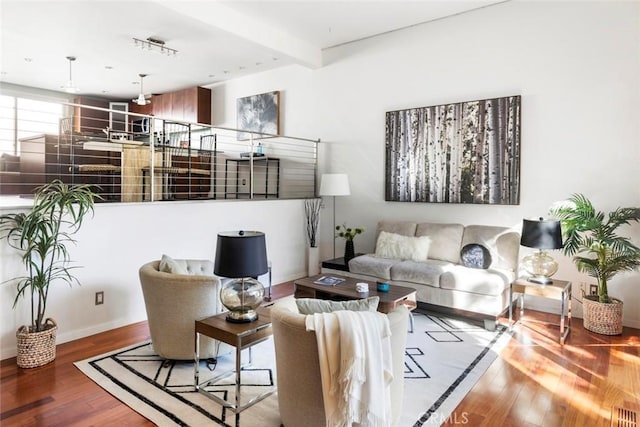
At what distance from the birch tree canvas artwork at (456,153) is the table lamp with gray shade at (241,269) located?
128 inches

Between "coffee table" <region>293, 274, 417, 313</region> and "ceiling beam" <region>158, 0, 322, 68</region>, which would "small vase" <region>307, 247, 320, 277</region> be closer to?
"coffee table" <region>293, 274, 417, 313</region>

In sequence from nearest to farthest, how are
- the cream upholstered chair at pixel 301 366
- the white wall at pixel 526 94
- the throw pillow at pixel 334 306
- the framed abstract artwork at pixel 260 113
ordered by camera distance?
1. the cream upholstered chair at pixel 301 366
2. the throw pillow at pixel 334 306
3. the white wall at pixel 526 94
4. the framed abstract artwork at pixel 260 113

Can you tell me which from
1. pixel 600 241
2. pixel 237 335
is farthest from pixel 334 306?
pixel 600 241

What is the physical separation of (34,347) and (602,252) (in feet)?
16.0

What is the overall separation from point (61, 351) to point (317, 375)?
251cm

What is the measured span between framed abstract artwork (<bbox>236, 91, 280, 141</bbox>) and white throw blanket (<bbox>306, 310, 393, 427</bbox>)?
17.8 feet

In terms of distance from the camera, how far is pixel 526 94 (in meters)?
4.34

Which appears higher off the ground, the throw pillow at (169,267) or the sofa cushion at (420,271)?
the throw pillow at (169,267)

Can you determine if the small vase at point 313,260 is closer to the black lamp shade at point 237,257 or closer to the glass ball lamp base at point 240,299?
the glass ball lamp base at point 240,299

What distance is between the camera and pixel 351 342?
1.72 metres

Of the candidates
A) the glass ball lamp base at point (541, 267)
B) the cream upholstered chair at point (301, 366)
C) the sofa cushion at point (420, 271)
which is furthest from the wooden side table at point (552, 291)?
the cream upholstered chair at point (301, 366)

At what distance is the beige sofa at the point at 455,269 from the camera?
146 inches

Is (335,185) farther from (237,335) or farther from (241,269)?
(237,335)

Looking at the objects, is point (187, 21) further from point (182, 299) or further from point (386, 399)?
point (386, 399)
